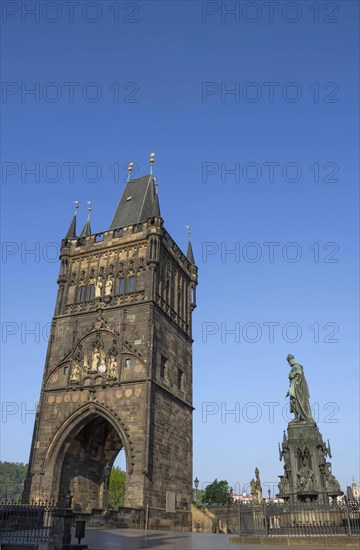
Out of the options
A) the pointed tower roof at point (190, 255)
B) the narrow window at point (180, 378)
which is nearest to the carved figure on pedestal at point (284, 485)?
the narrow window at point (180, 378)

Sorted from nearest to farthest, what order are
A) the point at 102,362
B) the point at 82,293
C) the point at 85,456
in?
the point at 102,362, the point at 85,456, the point at 82,293

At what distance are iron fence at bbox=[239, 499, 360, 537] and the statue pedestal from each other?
78cm

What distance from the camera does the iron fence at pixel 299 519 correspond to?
12.9 m

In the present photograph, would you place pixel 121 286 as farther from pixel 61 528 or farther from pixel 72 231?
pixel 61 528

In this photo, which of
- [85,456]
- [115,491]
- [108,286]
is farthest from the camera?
[115,491]

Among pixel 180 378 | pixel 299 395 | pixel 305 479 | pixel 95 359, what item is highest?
pixel 95 359

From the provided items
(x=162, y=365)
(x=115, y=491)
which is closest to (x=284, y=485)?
(x=162, y=365)

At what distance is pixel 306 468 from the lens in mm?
15055

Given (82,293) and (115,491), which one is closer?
(82,293)

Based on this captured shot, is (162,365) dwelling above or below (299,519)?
above

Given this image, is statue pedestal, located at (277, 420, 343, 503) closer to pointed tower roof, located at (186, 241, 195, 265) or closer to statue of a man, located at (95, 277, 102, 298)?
statue of a man, located at (95, 277, 102, 298)

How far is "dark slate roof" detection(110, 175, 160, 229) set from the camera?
33.1 metres

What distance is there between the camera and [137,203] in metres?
35.3

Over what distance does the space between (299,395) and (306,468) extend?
8.33 feet
